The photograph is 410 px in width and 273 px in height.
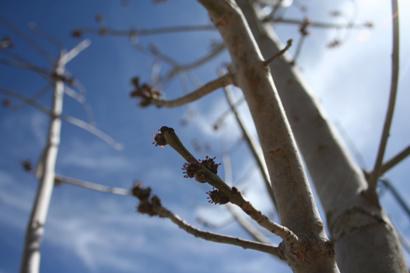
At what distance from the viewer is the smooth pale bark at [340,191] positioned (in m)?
1.28

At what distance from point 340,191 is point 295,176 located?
0.68 metres

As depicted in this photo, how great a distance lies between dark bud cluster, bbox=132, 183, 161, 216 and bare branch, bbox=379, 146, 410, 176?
3.01 ft

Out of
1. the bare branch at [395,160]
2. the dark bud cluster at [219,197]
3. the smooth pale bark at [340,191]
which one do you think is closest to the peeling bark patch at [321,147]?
the smooth pale bark at [340,191]

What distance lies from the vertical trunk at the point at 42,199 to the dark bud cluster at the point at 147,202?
1.58 meters

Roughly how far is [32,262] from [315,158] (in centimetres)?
205

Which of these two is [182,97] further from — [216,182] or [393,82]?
[216,182]

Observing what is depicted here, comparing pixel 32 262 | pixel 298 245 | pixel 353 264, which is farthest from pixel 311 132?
pixel 32 262

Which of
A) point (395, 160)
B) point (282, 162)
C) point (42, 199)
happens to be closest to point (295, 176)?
point (282, 162)

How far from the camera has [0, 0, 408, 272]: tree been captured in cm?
91

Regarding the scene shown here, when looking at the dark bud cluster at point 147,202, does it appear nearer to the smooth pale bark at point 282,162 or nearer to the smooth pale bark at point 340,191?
the smooth pale bark at point 282,162

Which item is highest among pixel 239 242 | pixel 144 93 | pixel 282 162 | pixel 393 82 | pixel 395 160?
pixel 144 93

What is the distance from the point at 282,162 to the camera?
3.51ft

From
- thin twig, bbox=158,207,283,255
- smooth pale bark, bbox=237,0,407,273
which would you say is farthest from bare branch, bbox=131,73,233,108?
thin twig, bbox=158,207,283,255

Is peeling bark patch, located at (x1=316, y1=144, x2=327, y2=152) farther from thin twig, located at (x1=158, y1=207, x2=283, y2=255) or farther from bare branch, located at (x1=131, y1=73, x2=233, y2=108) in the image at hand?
thin twig, located at (x1=158, y1=207, x2=283, y2=255)
